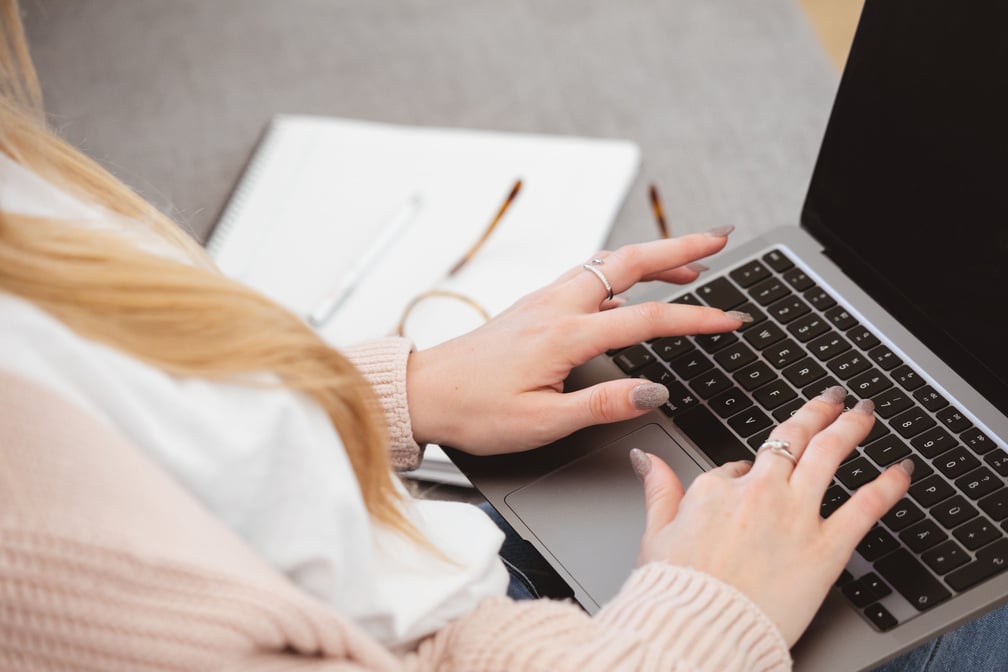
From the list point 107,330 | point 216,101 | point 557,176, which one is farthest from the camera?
point 216,101

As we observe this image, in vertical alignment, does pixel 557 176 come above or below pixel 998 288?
below

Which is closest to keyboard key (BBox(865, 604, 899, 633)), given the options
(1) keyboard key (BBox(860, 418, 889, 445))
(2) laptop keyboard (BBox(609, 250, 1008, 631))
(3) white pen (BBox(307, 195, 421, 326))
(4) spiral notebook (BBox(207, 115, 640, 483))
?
(2) laptop keyboard (BBox(609, 250, 1008, 631))

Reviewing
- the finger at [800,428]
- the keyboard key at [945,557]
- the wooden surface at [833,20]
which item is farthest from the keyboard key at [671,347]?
the wooden surface at [833,20]

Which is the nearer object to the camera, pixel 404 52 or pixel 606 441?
pixel 606 441

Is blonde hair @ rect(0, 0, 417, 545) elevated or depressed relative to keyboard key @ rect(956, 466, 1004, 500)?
elevated

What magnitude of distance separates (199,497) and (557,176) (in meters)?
0.61

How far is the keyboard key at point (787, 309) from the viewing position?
67 centimetres

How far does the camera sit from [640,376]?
2.20 feet

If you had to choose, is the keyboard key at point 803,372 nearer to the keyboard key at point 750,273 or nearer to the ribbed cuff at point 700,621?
the keyboard key at point 750,273

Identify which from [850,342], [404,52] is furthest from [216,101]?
[850,342]

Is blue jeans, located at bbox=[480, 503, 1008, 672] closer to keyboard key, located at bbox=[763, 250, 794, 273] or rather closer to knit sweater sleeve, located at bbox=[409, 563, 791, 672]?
knit sweater sleeve, located at bbox=[409, 563, 791, 672]

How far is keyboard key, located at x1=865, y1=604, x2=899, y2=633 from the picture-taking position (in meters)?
0.53

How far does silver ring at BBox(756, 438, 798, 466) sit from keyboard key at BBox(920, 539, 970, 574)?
9 centimetres

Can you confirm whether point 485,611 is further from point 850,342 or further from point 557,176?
point 557,176
